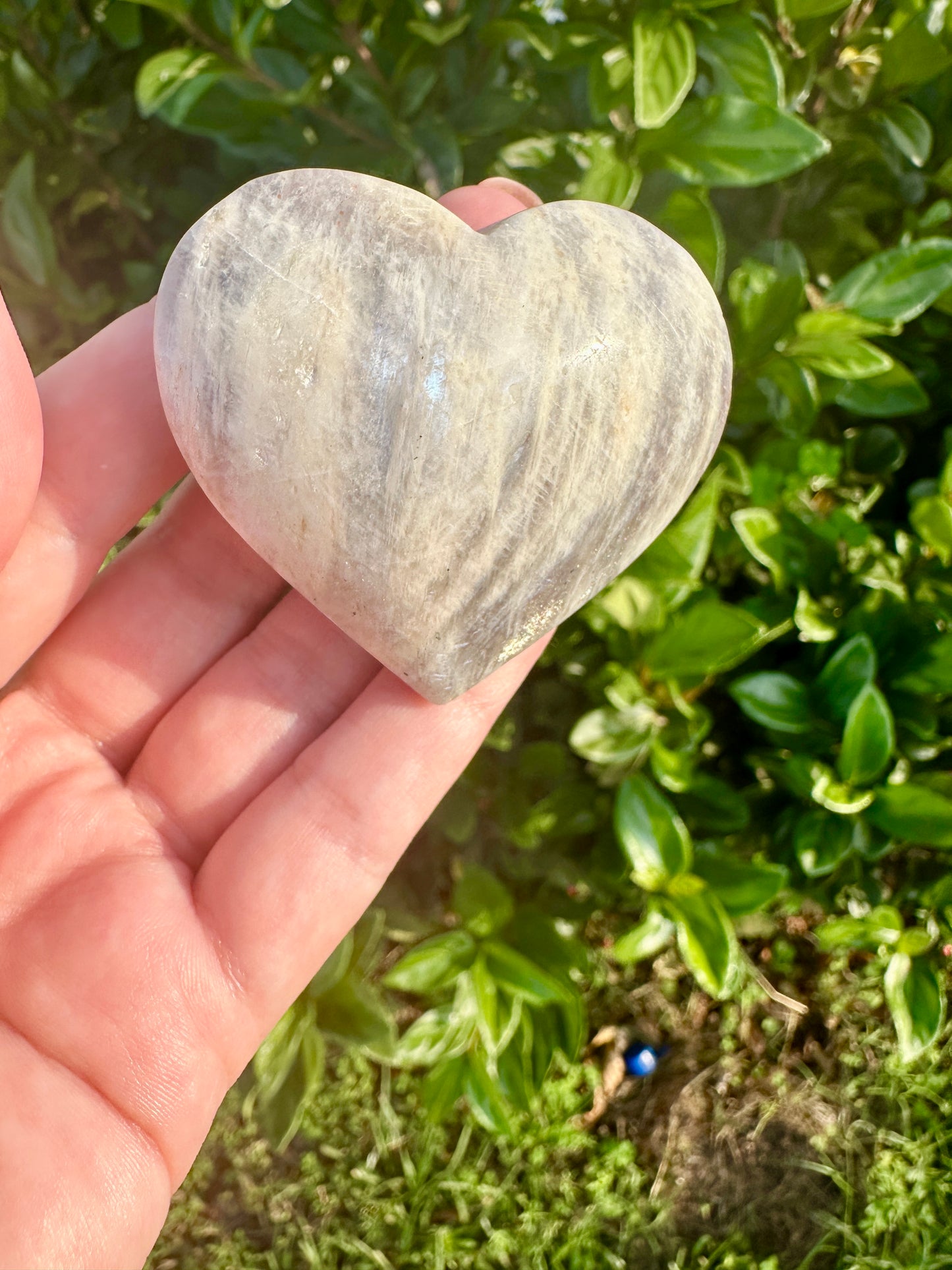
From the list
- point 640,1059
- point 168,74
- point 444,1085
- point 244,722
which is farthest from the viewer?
point 640,1059

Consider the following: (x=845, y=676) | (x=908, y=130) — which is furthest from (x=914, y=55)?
(x=845, y=676)

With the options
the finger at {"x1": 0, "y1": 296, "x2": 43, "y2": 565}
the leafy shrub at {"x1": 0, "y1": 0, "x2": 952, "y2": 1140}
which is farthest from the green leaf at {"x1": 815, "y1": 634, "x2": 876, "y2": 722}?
the finger at {"x1": 0, "y1": 296, "x2": 43, "y2": 565}

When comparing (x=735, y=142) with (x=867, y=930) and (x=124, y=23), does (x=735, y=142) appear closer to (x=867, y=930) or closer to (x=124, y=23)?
(x=124, y=23)

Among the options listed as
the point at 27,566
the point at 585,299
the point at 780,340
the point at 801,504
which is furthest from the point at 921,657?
the point at 27,566

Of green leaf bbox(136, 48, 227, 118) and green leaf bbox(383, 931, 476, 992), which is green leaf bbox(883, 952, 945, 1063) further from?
green leaf bbox(136, 48, 227, 118)

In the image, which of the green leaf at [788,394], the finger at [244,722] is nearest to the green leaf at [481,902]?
the finger at [244,722]

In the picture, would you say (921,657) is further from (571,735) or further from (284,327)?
(284,327)

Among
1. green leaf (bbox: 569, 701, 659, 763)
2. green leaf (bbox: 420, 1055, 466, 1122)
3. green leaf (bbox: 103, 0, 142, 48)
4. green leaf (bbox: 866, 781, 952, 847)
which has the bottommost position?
green leaf (bbox: 420, 1055, 466, 1122)

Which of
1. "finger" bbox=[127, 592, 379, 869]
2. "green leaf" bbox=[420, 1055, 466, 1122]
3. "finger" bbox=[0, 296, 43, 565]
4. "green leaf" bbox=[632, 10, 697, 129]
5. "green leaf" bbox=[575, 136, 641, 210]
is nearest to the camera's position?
"finger" bbox=[0, 296, 43, 565]
